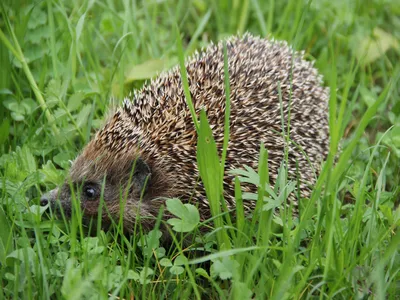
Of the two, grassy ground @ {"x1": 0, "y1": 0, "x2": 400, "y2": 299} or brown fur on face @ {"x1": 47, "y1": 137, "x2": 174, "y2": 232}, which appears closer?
grassy ground @ {"x1": 0, "y1": 0, "x2": 400, "y2": 299}

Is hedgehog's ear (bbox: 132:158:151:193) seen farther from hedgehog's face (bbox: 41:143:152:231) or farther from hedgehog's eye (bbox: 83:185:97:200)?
hedgehog's eye (bbox: 83:185:97:200)

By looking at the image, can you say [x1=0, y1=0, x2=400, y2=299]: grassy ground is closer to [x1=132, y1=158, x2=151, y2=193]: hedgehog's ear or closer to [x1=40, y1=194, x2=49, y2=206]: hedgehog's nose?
[x1=40, y1=194, x2=49, y2=206]: hedgehog's nose

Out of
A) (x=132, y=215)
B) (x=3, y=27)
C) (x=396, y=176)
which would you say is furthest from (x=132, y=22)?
(x=396, y=176)

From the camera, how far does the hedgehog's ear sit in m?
4.62

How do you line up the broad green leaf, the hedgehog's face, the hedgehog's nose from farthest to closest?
the hedgehog's face → the hedgehog's nose → the broad green leaf

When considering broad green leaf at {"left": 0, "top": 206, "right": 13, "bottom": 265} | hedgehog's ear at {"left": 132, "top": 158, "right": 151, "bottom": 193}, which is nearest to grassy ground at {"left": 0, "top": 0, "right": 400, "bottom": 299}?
broad green leaf at {"left": 0, "top": 206, "right": 13, "bottom": 265}

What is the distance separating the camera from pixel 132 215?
4602mm

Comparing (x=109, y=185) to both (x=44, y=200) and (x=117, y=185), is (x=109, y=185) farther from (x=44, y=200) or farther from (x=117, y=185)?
(x=44, y=200)

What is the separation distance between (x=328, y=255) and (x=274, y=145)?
4.13ft

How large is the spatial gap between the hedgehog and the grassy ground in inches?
9.7

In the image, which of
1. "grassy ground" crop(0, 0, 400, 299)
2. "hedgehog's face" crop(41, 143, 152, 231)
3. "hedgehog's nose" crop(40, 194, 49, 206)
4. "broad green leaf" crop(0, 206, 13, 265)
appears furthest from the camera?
"hedgehog's face" crop(41, 143, 152, 231)

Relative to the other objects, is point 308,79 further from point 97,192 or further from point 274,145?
point 97,192

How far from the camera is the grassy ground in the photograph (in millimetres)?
3719

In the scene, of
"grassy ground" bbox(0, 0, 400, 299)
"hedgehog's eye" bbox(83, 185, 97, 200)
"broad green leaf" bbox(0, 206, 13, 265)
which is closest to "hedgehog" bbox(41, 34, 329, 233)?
"hedgehog's eye" bbox(83, 185, 97, 200)
